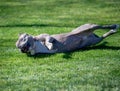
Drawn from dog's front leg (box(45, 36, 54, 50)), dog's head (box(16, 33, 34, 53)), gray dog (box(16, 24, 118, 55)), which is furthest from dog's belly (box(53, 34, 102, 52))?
dog's head (box(16, 33, 34, 53))

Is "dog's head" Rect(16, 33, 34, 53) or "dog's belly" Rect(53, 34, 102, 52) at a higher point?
"dog's head" Rect(16, 33, 34, 53)

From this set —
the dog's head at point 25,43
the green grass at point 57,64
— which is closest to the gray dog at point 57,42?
the dog's head at point 25,43

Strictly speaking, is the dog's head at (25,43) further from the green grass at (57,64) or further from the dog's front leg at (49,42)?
the dog's front leg at (49,42)

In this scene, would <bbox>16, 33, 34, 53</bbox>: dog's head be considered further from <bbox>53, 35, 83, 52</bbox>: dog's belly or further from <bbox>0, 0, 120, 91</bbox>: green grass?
<bbox>53, 35, 83, 52</bbox>: dog's belly

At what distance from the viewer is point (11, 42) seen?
11484 millimetres

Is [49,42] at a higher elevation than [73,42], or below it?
higher

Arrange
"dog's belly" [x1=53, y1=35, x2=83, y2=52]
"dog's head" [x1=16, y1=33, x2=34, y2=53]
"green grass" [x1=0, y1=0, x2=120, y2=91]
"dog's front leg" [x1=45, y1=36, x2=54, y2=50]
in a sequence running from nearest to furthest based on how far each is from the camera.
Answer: "green grass" [x1=0, y1=0, x2=120, y2=91] < "dog's head" [x1=16, y1=33, x2=34, y2=53] < "dog's front leg" [x1=45, y1=36, x2=54, y2=50] < "dog's belly" [x1=53, y1=35, x2=83, y2=52]

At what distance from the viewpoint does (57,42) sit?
9.81 metres

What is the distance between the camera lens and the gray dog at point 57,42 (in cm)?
948

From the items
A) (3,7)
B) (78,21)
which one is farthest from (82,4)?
(78,21)

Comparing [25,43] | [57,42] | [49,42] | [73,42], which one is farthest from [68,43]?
[25,43]

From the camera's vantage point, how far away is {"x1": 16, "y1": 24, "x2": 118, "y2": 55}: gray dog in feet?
31.1

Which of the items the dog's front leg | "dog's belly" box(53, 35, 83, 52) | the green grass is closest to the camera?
the green grass

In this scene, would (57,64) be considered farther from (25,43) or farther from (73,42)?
(73,42)
